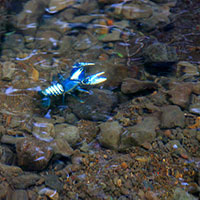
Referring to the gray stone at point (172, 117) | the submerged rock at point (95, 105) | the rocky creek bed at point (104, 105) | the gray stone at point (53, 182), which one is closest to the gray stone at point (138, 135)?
the rocky creek bed at point (104, 105)

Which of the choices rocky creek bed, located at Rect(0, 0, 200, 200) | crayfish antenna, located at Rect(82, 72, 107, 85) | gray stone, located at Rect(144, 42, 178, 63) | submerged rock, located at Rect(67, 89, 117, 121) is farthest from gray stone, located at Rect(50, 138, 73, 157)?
gray stone, located at Rect(144, 42, 178, 63)

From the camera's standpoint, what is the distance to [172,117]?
3266mm

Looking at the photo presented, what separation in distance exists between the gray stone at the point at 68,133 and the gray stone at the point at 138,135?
0.63m

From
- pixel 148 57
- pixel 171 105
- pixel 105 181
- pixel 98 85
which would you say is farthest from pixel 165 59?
pixel 105 181

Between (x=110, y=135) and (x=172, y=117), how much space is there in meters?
0.91

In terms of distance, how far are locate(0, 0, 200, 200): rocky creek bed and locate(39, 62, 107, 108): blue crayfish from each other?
0.10m

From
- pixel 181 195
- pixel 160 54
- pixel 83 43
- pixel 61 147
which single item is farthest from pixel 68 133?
pixel 83 43

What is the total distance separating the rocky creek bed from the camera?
266 cm

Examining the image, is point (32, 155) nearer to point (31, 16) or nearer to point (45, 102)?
point (45, 102)

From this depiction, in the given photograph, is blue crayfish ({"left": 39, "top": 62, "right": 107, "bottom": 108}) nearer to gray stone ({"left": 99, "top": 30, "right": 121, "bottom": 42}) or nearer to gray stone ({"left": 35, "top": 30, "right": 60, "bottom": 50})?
gray stone ({"left": 35, "top": 30, "right": 60, "bottom": 50})

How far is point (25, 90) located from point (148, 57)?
2.09 meters

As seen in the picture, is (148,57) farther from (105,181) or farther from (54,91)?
(105,181)

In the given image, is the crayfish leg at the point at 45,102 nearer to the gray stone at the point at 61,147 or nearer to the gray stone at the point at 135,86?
the gray stone at the point at 61,147

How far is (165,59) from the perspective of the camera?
392cm
